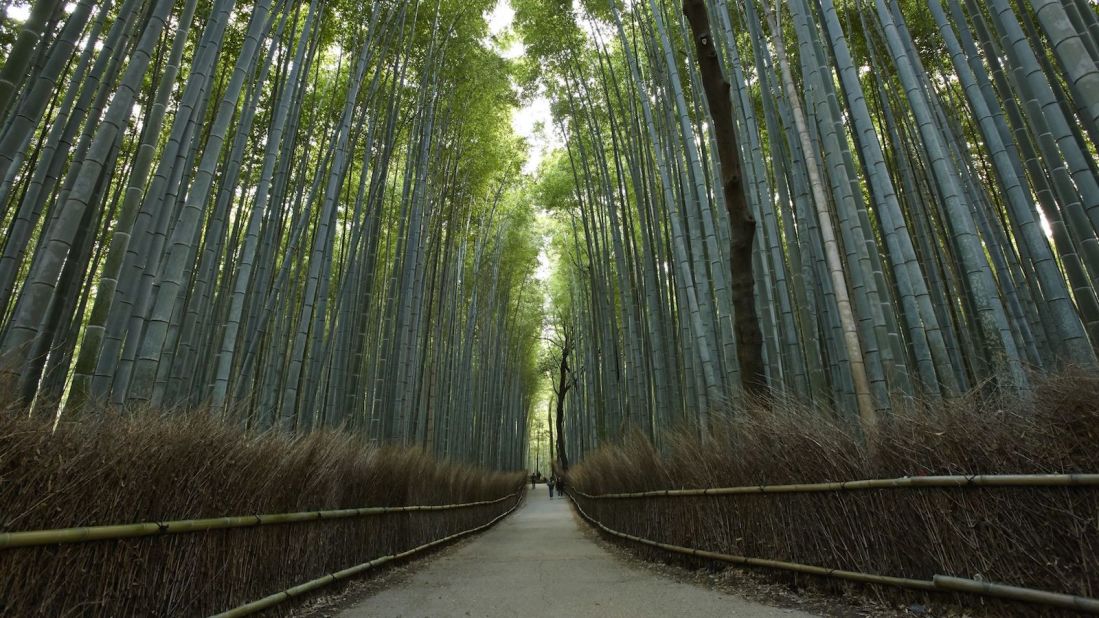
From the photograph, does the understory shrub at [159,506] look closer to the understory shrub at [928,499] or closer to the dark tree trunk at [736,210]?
the understory shrub at [928,499]

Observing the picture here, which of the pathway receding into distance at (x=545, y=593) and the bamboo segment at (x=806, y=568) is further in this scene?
the pathway receding into distance at (x=545, y=593)

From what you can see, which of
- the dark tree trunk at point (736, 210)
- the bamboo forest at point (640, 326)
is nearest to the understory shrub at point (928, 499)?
the bamboo forest at point (640, 326)

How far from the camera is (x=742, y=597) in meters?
2.58

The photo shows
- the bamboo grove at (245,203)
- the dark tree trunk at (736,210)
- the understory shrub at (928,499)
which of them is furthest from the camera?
the dark tree trunk at (736,210)

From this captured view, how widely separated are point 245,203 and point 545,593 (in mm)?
5704

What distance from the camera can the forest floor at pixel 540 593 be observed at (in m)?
2.49

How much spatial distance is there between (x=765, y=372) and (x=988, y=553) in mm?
2069

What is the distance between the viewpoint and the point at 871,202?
474 cm

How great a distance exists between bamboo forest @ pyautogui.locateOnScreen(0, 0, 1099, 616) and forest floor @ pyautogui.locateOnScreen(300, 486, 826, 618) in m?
0.09

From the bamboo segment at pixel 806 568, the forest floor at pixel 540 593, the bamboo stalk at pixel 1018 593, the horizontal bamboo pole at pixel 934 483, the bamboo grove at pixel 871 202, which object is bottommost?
the forest floor at pixel 540 593

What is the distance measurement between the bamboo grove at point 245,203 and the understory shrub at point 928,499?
7.95 feet

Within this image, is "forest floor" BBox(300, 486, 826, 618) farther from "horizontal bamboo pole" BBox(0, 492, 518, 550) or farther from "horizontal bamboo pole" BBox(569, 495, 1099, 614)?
"horizontal bamboo pole" BBox(0, 492, 518, 550)

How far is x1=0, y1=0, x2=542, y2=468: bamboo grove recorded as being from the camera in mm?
2068

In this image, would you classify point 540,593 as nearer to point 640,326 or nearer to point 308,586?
point 308,586
